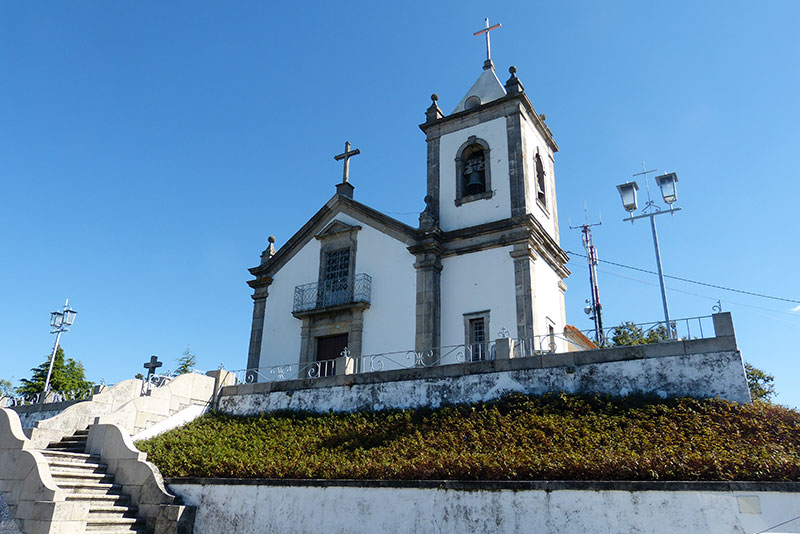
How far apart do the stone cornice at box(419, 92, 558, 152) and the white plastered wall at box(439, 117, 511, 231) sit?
20cm

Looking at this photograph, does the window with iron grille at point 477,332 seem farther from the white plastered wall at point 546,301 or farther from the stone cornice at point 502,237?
the stone cornice at point 502,237

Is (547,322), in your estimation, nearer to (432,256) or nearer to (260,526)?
(432,256)

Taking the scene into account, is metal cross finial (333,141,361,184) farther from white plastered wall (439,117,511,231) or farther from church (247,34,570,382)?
white plastered wall (439,117,511,231)

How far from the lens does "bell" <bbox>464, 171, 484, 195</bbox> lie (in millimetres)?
18516

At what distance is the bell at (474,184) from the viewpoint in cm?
1852

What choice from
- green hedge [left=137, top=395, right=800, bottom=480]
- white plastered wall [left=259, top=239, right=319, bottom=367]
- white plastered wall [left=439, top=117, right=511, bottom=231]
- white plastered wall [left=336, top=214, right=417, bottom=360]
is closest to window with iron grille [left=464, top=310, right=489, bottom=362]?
white plastered wall [left=336, top=214, right=417, bottom=360]

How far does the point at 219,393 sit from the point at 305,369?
351 cm

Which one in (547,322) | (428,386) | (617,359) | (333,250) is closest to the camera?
(617,359)

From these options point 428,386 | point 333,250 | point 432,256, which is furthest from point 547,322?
point 333,250

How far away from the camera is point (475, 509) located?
800 cm

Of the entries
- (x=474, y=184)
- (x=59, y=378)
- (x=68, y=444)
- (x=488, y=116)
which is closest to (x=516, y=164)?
(x=474, y=184)

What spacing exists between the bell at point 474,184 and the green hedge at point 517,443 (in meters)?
8.75

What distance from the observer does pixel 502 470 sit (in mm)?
8148

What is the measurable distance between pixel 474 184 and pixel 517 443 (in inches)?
425
